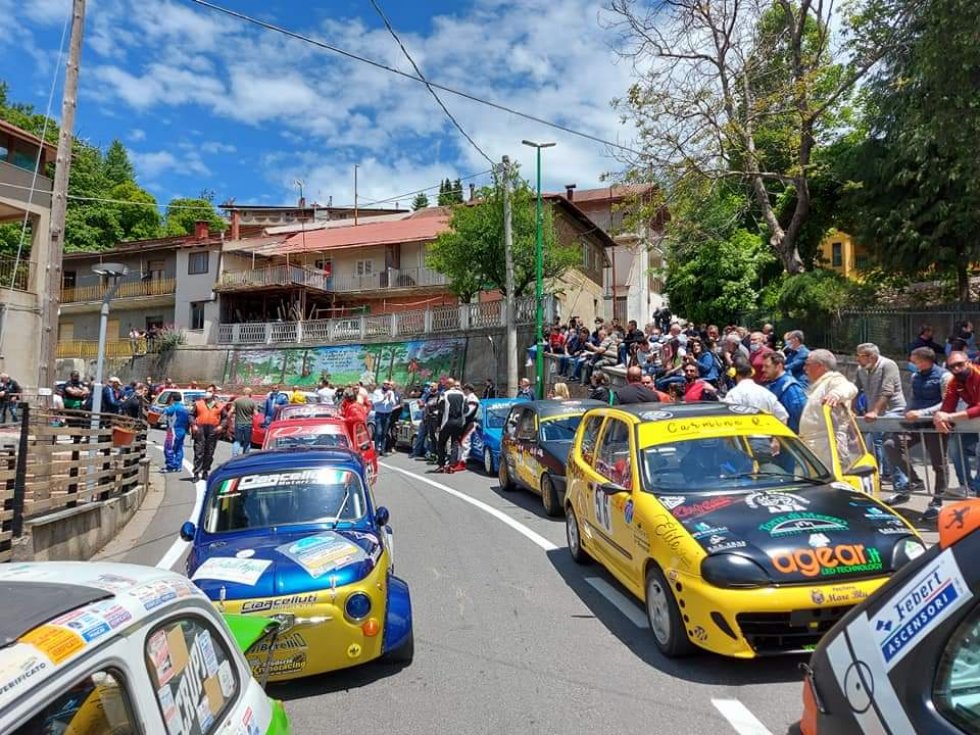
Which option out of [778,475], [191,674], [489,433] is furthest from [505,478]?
[191,674]

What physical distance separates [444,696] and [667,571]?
63.3 inches

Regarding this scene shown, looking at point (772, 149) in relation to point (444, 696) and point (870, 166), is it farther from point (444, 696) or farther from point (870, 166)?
point (444, 696)

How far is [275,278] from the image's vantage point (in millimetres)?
45000

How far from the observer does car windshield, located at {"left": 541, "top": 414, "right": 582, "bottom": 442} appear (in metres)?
11.0

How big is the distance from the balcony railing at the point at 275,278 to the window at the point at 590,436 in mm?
38282

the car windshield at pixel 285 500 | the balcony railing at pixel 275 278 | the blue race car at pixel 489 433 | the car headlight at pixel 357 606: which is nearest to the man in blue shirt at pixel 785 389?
the car windshield at pixel 285 500

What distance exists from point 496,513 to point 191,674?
8.49m

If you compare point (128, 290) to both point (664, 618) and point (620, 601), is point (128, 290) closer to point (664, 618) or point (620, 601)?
point (620, 601)

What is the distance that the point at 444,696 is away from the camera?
445 centimetres

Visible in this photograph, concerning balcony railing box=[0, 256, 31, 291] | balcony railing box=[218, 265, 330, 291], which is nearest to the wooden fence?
balcony railing box=[0, 256, 31, 291]

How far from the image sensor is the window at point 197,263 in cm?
4753

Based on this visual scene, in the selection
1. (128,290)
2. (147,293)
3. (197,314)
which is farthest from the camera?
(128,290)

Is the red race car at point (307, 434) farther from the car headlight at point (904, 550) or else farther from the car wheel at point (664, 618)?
the car headlight at point (904, 550)

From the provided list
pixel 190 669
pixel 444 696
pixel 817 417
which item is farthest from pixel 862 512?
pixel 190 669
